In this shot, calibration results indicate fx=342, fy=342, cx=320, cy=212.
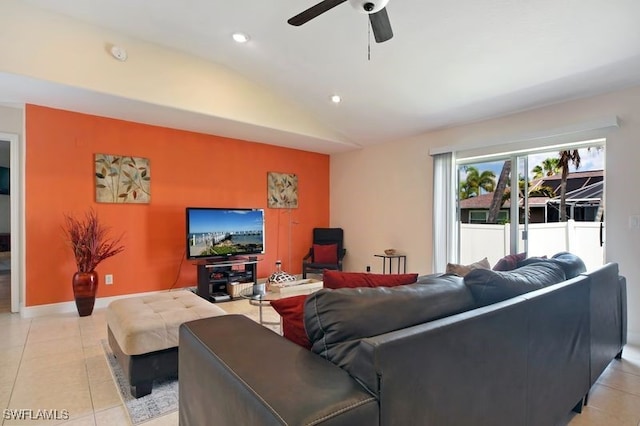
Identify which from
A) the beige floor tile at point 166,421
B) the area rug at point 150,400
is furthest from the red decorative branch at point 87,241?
the beige floor tile at point 166,421

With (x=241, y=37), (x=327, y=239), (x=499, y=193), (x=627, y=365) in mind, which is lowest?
(x=627, y=365)

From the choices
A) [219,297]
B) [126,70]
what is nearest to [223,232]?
[219,297]

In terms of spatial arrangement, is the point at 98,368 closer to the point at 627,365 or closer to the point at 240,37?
the point at 240,37

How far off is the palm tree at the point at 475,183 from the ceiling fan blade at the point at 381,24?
281 cm

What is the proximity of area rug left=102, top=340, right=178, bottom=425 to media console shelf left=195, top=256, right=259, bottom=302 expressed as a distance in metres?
2.14

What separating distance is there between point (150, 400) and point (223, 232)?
291 cm

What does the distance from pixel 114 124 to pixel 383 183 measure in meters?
3.94

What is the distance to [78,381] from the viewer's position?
93.7 inches

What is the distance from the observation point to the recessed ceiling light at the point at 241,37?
11.4 ft

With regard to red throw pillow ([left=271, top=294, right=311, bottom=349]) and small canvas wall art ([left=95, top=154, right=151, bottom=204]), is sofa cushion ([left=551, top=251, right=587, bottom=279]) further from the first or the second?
small canvas wall art ([left=95, top=154, right=151, bottom=204])

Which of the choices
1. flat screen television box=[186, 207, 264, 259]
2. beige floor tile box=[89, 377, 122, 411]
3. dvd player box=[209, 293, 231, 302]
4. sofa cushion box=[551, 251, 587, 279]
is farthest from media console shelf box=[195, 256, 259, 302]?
sofa cushion box=[551, 251, 587, 279]

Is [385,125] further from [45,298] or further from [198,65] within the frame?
[45,298]

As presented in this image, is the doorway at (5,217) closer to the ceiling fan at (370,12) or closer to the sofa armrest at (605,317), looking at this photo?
the ceiling fan at (370,12)

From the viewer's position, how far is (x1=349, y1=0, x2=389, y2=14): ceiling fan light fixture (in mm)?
2063
